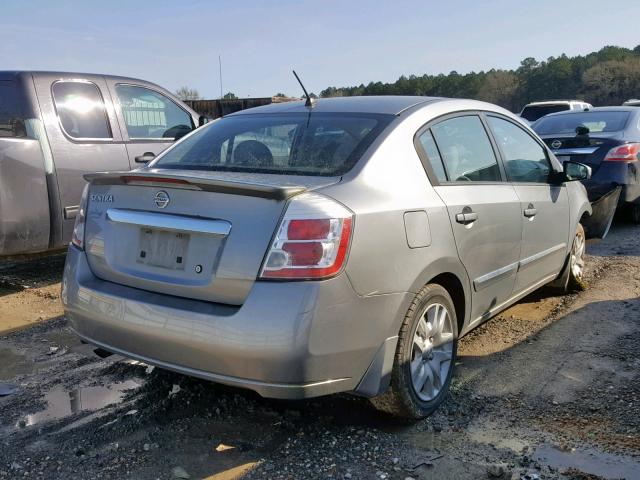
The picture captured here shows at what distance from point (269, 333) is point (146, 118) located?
4796mm

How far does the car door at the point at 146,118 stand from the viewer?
6332mm

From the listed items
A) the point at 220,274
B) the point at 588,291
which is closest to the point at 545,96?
the point at 588,291

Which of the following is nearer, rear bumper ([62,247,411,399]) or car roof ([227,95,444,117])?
rear bumper ([62,247,411,399])

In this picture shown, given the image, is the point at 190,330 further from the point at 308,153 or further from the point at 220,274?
the point at 308,153

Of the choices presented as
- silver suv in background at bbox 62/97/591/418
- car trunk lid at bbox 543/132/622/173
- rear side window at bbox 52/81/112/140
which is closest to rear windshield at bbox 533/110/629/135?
car trunk lid at bbox 543/132/622/173

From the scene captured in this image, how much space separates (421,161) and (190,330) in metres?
1.51

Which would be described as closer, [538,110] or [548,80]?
[538,110]

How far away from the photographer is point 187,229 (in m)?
2.73

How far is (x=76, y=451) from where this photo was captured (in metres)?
2.90

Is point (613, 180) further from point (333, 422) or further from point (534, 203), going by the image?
point (333, 422)

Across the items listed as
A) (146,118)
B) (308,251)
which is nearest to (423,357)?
(308,251)

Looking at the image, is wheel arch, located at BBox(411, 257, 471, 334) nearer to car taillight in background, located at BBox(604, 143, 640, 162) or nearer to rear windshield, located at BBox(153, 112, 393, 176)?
rear windshield, located at BBox(153, 112, 393, 176)

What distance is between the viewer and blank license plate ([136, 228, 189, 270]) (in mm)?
2771

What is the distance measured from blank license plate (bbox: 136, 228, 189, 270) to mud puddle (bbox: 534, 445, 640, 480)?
6.21ft
